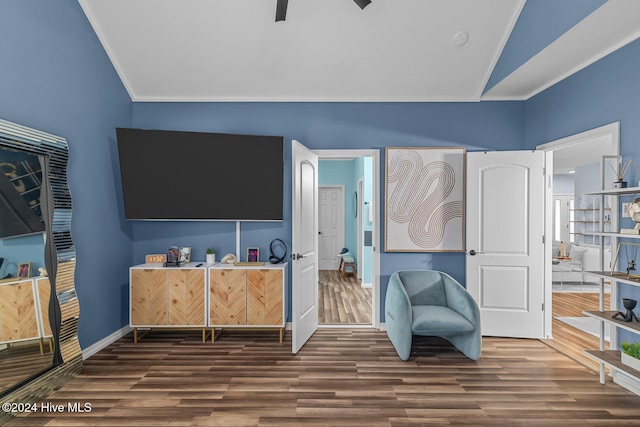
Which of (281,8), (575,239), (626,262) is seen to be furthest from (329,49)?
(575,239)

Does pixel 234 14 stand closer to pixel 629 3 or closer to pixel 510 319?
pixel 629 3

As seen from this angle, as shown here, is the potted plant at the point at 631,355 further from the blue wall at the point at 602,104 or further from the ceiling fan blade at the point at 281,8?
the ceiling fan blade at the point at 281,8

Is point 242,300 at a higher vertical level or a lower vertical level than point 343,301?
higher

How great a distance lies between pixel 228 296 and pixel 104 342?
4.23 ft

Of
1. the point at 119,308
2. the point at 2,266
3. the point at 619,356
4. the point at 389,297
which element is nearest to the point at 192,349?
the point at 119,308

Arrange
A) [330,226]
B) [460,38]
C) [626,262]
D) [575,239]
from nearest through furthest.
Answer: [626,262]
[460,38]
[330,226]
[575,239]

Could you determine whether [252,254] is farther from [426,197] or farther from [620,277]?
[620,277]

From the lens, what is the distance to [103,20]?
117 inches

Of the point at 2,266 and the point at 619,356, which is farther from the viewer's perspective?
the point at 619,356

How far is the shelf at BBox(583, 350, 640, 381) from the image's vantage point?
2.24 metres

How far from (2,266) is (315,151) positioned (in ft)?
9.04

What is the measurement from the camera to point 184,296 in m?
3.33

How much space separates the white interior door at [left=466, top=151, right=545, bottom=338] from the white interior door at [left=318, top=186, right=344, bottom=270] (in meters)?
4.13

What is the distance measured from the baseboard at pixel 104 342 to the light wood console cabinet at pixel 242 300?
41.1 inches
